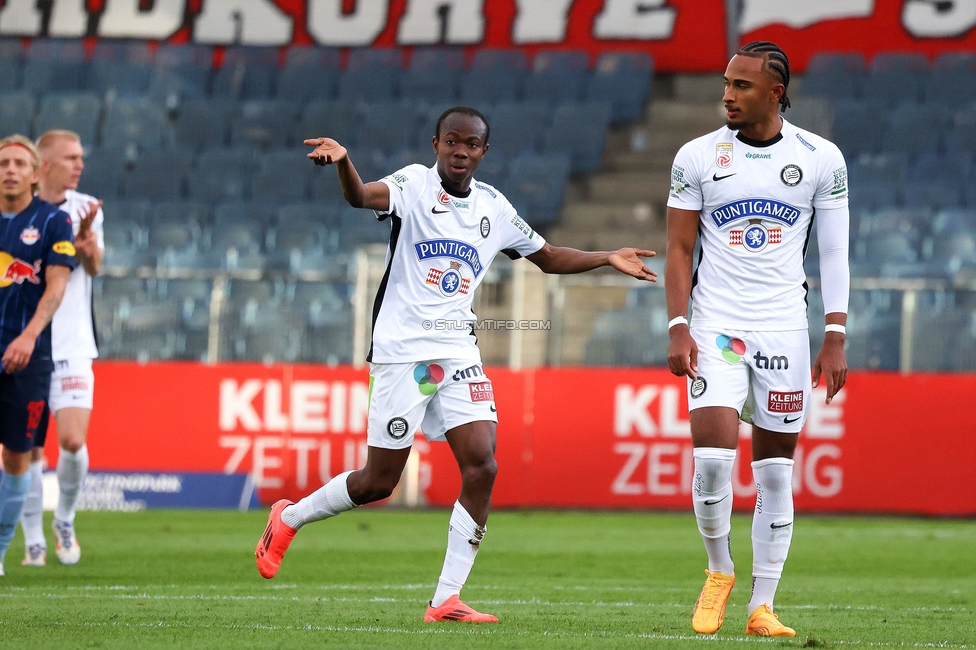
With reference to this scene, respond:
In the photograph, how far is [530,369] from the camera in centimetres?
1363

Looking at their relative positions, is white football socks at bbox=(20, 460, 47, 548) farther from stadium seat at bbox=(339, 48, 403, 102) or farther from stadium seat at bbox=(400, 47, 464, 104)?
stadium seat at bbox=(339, 48, 403, 102)

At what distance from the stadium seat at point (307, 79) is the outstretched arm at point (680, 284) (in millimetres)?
15951

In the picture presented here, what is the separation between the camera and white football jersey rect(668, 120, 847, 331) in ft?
18.7

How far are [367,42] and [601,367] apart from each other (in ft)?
34.1

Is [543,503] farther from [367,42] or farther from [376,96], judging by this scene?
[367,42]

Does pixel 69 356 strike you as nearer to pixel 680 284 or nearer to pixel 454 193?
pixel 454 193

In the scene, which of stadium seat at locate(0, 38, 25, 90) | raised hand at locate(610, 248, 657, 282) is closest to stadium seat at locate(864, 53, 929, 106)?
stadium seat at locate(0, 38, 25, 90)

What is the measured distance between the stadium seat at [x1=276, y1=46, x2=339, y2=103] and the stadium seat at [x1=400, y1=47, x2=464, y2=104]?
3.76 feet

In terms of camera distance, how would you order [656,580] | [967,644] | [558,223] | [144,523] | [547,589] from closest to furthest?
[967,644] < [547,589] < [656,580] < [144,523] < [558,223]

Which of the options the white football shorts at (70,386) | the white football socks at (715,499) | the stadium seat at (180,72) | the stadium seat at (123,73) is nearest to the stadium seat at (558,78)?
the stadium seat at (180,72)

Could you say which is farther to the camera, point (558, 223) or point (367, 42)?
point (367, 42)

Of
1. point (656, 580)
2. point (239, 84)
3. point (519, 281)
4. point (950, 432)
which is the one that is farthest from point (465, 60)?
point (656, 580)

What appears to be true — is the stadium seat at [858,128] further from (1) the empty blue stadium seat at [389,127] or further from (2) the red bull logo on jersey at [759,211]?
(2) the red bull logo on jersey at [759,211]

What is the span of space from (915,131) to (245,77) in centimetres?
994
